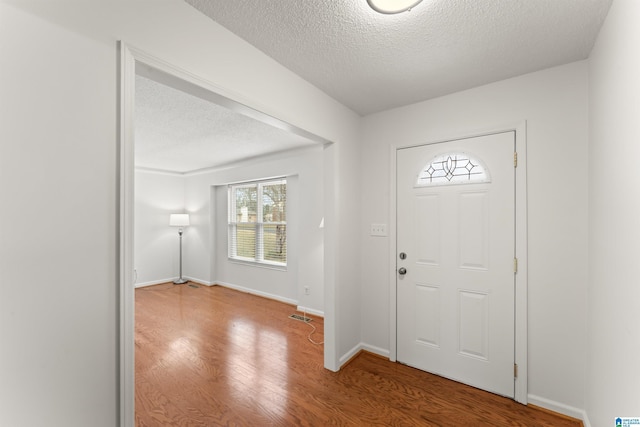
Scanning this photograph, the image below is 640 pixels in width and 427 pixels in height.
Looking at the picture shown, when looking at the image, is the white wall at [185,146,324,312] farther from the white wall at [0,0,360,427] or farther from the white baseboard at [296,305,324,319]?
the white wall at [0,0,360,427]

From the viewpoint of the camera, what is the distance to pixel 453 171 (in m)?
2.32

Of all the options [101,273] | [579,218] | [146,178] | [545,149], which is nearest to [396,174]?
[545,149]

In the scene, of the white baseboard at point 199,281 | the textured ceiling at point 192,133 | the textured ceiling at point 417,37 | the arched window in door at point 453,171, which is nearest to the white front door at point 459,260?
the arched window in door at point 453,171

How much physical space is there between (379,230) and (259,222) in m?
2.85

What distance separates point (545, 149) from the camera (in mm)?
1942

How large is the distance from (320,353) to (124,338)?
2.06m

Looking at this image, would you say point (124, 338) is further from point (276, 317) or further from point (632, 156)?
point (276, 317)

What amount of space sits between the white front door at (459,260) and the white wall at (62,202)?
2.16m

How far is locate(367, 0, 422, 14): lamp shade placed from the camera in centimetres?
129

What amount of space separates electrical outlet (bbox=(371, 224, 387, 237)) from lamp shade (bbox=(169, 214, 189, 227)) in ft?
15.0

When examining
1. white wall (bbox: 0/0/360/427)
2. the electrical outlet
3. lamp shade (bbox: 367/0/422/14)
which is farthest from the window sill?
lamp shade (bbox: 367/0/422/14)

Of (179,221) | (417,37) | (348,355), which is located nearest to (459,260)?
(348,355)

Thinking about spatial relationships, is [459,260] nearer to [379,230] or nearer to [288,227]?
[379,230]

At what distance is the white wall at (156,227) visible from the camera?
541 centimetres
